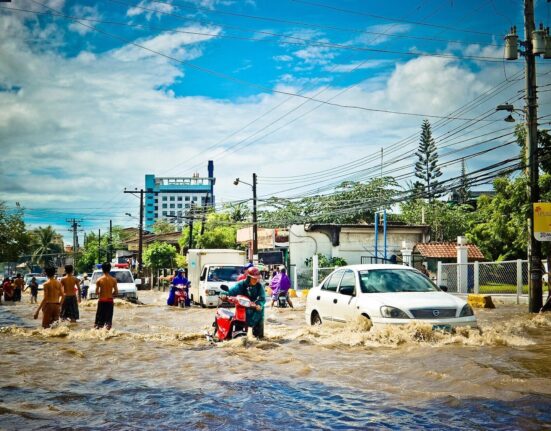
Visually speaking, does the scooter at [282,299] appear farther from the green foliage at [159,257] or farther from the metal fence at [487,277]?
the green foliage at [159,257]

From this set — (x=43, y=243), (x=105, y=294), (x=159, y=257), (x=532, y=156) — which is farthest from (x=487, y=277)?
(x=43, y=243)

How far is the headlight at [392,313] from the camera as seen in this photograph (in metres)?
10.4

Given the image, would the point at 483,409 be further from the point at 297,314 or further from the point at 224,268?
the point at 224,268

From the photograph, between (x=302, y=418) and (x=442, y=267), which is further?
(x=442, y=267)

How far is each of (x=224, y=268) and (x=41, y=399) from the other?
17648 mm

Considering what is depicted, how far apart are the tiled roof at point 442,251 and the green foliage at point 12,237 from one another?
34.9 m

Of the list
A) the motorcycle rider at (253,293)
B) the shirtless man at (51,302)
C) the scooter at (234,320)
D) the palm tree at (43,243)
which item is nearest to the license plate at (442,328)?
the motorcycle rider at (253,293)

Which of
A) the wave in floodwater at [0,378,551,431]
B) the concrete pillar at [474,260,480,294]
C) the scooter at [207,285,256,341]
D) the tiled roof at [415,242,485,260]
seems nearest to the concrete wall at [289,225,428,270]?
the tiled roof at [415,242,485,260]

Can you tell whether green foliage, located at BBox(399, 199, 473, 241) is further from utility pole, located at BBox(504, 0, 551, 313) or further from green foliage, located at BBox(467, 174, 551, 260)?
utility pole, located at BBox(504, 0, 551, 313)

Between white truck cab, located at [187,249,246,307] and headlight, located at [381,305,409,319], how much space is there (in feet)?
42.8

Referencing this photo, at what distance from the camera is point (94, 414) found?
21.1 feet

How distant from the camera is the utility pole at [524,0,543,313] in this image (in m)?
18.0

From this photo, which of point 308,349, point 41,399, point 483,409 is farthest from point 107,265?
point 483,409

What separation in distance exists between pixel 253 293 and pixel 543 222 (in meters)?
10.7
